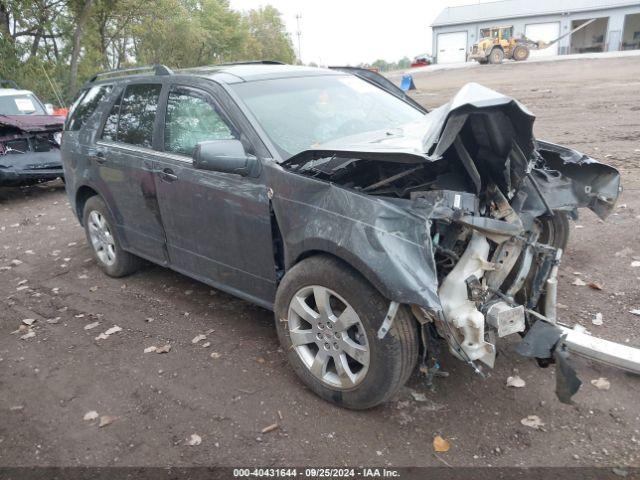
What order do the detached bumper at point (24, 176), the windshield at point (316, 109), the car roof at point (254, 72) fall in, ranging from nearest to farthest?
the windshield at point (316, 109) → the car roof at point (254, 72) → the detached bumper at point (24, 176)

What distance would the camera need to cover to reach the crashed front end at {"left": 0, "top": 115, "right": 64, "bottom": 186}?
8835mm

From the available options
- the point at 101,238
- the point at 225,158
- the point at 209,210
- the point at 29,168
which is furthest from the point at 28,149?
the point at 225,158

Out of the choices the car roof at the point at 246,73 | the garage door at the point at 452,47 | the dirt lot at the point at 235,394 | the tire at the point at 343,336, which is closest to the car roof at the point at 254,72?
the car roof at the point at 246,73

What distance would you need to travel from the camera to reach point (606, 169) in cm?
333

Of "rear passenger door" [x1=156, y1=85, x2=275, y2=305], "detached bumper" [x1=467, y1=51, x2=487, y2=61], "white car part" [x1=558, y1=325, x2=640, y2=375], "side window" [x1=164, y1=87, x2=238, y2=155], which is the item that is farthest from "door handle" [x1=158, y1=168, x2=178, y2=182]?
"detached bumper" [x1=467, y1=51, x2=487, y2=61]

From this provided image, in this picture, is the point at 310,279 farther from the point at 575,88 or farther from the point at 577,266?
the point at 575,88

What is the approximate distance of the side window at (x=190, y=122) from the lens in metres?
3.64

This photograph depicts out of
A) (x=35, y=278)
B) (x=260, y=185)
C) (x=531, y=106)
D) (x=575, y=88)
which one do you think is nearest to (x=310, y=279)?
(x=260, y=185)

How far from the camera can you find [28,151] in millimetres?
9164

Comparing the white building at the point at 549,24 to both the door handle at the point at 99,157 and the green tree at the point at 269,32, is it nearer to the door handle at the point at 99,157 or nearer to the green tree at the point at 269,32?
the green tree at the point at 269,32

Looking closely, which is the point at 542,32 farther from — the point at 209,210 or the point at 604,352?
the point at 209,210

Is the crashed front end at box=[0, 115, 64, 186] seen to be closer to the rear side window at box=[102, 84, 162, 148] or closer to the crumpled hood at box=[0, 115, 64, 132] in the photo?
the crumpled hood at box=[0, 115, 64, 132]

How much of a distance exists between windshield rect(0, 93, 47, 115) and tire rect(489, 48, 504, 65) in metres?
34.0

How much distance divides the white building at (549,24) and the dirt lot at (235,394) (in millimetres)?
54814
